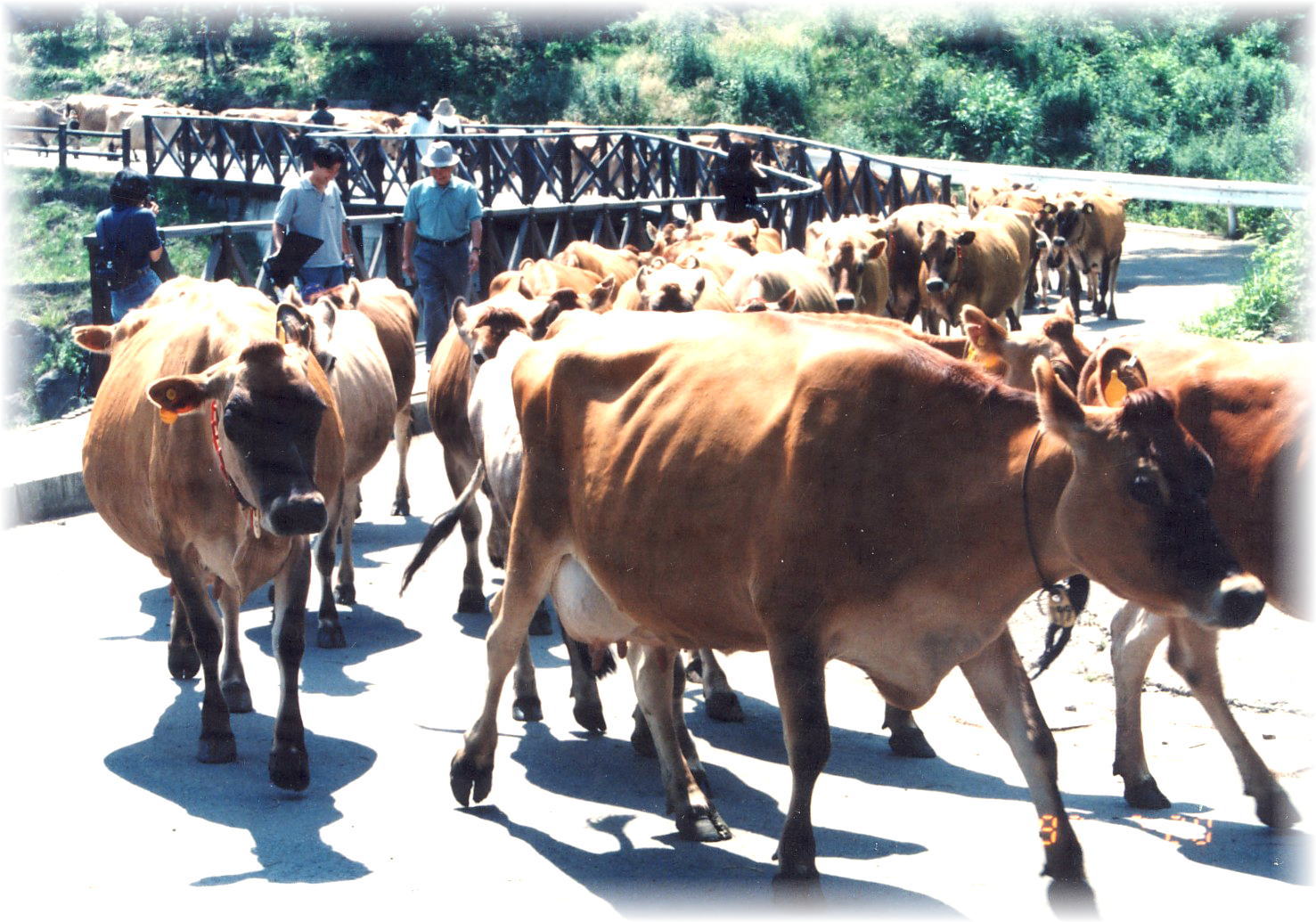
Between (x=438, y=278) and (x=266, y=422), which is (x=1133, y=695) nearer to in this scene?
(x=266, y=422)

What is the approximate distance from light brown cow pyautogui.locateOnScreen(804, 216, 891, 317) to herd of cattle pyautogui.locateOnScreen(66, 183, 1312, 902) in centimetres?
715

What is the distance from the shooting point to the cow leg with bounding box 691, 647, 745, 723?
→ 7.37 metres

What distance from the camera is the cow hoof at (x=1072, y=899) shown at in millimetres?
5121

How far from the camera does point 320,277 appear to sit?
12.0 meters

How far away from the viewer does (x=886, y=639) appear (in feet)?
A: 16.9

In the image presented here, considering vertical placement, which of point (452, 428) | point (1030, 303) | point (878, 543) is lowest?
point (1030, 303)

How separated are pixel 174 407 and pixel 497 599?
4.86ft

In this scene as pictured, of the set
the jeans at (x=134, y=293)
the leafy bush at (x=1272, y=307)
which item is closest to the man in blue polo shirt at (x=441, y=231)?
the jeans at (x=134, y=293)

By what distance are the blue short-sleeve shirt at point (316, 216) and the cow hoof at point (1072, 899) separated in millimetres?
7678

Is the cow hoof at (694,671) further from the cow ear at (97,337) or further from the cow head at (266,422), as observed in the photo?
the cow ear at (97,337)

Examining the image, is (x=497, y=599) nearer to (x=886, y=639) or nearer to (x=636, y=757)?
(x=636, y=757)

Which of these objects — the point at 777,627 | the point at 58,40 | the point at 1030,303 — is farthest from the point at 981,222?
the point at 58,40

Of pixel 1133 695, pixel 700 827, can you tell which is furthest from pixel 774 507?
pixel 1133 695

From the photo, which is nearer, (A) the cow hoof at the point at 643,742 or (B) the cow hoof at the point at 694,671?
(A) the cow hoof at the point at 643,742
